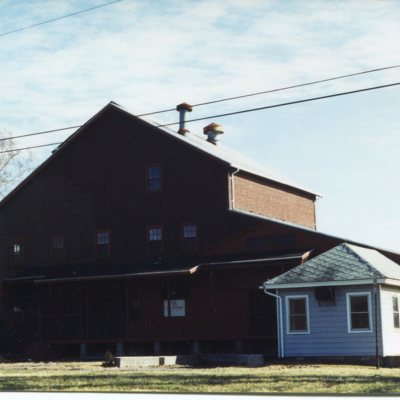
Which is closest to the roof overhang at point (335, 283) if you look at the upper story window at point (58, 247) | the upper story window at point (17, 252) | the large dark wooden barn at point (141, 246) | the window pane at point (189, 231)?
the large dark wooden barn at point (141, 246)

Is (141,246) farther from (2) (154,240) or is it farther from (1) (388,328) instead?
(1) (388,328)

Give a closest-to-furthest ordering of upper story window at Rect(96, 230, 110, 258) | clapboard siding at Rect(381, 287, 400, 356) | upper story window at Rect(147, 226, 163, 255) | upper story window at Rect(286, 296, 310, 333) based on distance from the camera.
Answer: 1. clapboard siding at Rect(381, 287, 400, 356)
2. upper story window at Rect(286, 296, 310, 333)
3. upper story window at Rect(147, 226, 163, 255)
4. upper story window at Rect(96, 230, 110, 258)

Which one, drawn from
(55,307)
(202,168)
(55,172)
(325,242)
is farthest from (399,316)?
(55,172)

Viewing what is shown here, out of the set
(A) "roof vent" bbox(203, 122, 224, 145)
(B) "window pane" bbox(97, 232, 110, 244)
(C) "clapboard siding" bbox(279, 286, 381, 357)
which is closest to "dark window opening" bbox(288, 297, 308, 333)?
(C) "clapboard siding" bbox(279, 286, 381, 357)

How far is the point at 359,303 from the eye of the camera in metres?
28.4

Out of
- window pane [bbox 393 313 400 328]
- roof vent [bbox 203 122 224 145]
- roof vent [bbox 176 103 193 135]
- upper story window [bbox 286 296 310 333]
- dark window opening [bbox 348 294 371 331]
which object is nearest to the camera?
dark window opening [bbox 348 294 371 331]

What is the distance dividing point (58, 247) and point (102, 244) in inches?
118

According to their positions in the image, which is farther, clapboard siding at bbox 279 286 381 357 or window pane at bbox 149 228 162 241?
window pane at bbox 149 228 162 241

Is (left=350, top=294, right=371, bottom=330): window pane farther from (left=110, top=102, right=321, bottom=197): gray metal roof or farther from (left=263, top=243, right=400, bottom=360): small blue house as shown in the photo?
(left=110, top=102, right=321, bottom=197): gray metal roof

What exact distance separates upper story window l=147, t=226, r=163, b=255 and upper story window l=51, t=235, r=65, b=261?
566 centimetres

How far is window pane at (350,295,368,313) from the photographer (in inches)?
1113

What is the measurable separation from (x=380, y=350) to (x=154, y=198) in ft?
52.0

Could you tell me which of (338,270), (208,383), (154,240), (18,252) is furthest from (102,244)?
(208,383)

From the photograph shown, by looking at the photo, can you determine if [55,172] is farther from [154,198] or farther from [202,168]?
[202,168]
